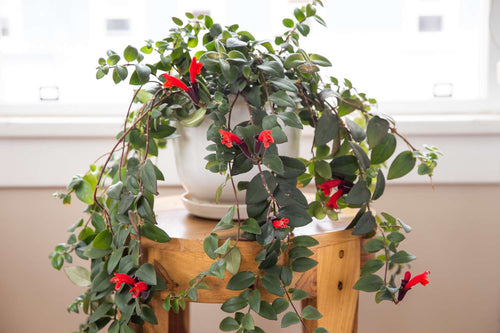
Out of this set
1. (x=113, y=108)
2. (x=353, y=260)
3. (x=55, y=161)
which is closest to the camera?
(x=353, y=260)

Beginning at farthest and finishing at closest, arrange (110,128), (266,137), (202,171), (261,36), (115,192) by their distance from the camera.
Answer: (261,36)
(110,128)
(202,171)
(115,192)
(266,137)


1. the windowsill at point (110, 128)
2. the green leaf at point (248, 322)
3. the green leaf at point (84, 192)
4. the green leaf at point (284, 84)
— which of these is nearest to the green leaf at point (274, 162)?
the green leaf at point (284, 84)

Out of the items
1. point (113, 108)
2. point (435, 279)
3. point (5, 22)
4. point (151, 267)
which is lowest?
point (435, 279)

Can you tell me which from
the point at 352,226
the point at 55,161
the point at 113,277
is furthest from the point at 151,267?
the point at 55,161

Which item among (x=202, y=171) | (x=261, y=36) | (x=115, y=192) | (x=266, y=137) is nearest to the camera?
(x=266, y=137)

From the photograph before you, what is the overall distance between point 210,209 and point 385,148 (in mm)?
317

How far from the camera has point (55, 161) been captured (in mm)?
1291

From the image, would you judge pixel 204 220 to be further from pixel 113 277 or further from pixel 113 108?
pixel 113 108

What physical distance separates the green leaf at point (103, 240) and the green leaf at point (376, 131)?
0.44 metres

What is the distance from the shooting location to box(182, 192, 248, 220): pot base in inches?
35.1

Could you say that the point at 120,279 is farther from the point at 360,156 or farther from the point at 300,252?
the point at 360,156

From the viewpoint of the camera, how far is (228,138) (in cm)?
68

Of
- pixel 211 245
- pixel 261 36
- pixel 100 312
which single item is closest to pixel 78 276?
pixel 100 312

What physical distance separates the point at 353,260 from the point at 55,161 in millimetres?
815
